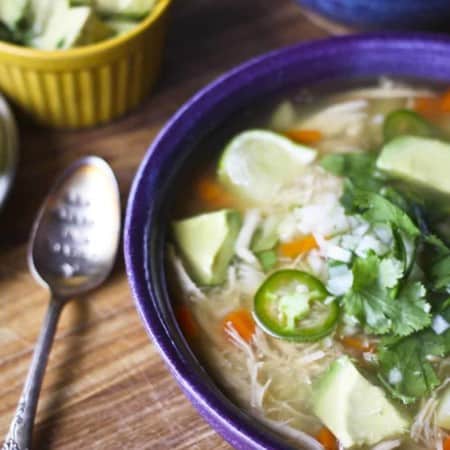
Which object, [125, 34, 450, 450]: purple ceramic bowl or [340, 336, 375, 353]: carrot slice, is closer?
[125, 34, 450, 450]: purple ceramic bowl

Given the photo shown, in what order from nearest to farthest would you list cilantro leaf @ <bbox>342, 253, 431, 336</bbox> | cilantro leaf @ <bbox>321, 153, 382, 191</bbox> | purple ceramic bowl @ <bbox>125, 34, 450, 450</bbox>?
purple ceramic bowl @ <bbox>125, 34, 450, 450</bbox>, cilantro leaf @ <bbox>342, 253, 431, 336</bbox>, cilantro leaf @ <bbox>321, 153, 382, 191</bbox>

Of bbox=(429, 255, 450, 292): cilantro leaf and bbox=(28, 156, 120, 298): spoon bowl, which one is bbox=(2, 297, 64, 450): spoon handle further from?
bbox=(429, 255, 450, 292): cilantro leaf

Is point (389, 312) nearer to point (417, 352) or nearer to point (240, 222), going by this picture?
point (417, 352)

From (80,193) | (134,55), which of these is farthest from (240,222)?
(134,55)

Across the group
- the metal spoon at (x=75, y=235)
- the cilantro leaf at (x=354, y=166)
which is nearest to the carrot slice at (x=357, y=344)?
the cilantro leaf at (x=354, y=166)

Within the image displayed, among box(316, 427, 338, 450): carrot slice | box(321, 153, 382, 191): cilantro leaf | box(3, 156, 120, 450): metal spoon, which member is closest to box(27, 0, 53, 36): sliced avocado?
box(3, 156, 120, 450): metal spoon

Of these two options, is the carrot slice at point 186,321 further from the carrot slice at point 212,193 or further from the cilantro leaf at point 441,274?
the cilantro leaf at point 441,274
